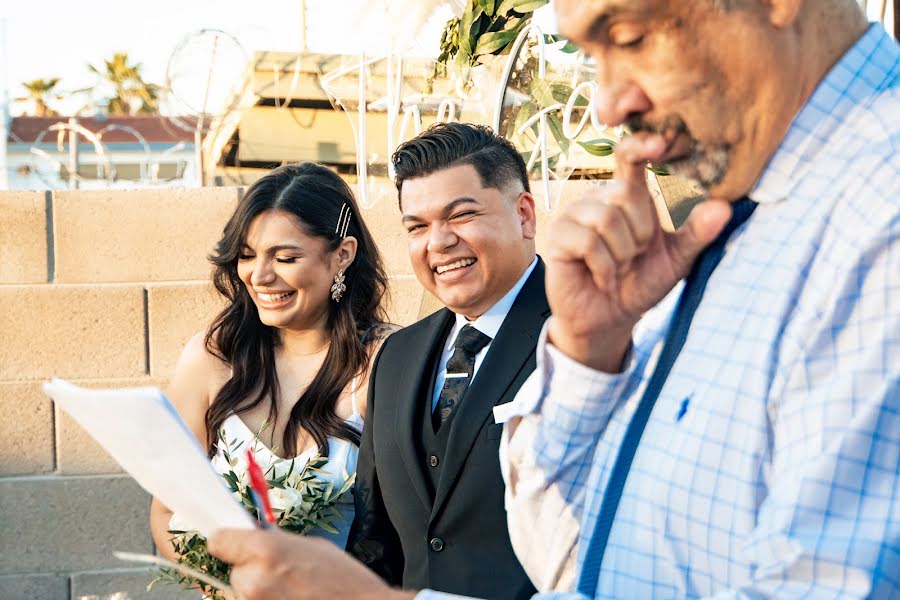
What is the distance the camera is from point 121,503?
4293mm

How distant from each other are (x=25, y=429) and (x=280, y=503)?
5.88 feet

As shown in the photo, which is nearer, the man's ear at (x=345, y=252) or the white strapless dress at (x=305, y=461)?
the white strapless dress at (x=305, y=461)

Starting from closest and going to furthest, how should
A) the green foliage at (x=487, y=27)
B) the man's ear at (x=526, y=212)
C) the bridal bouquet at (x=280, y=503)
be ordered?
the bridal bouquet at (x=280, y=503)
the man's ear at (x=526, y=212)
the green foliage at (x=487, y=27)

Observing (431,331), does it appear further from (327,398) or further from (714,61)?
(714,61)

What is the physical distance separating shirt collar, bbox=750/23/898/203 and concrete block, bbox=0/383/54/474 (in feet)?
12.2

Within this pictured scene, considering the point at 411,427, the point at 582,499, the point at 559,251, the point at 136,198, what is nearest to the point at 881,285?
the point at 559,251

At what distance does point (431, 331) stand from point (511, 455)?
4.67 feet

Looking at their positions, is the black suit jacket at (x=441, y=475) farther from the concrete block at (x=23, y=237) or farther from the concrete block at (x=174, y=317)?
the concrete block at (x=23, y=237)

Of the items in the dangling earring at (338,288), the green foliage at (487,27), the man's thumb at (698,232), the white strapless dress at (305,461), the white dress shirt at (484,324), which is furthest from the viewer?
the green foliage at (487,27)

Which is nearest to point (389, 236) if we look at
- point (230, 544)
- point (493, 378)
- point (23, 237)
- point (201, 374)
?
point (201, 374)

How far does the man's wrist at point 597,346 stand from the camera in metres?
1.29

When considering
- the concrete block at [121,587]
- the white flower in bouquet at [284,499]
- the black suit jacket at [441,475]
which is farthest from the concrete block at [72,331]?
the black suit jacket at [441,475]

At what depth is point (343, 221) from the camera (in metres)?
3.81

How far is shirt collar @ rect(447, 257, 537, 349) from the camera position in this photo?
9.02ft
